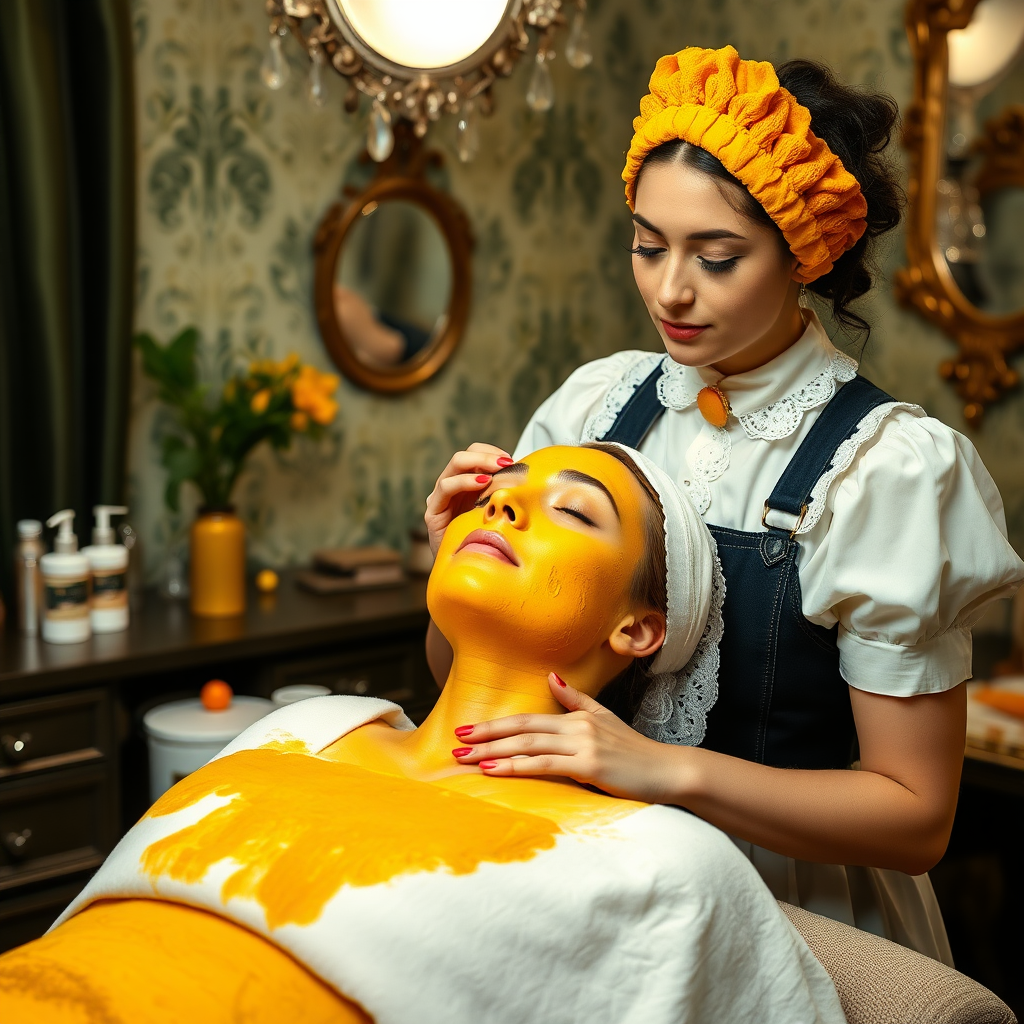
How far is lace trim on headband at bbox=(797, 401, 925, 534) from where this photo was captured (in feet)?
3.93

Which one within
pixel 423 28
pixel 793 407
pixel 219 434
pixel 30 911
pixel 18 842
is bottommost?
pixel 30 911

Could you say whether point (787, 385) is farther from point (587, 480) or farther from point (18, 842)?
point (18, 842)

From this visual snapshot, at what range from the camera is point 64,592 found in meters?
2.25

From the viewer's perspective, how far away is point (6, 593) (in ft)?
8.00

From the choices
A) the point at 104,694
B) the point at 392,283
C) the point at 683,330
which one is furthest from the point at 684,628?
the point at 392,283

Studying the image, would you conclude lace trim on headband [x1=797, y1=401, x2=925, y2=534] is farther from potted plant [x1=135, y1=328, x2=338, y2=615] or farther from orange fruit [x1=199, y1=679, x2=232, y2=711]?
potted plant [x1=135, y1=328, x2=338, y2=615]

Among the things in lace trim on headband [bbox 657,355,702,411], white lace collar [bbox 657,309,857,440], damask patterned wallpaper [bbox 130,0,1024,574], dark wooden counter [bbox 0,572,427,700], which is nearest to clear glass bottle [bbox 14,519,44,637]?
dark wooden counter [bbox 0,572,427,700]

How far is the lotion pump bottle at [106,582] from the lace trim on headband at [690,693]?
143cm

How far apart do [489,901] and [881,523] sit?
0.56 metres

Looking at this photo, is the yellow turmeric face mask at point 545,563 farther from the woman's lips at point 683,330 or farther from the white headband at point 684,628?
the woman's lips at point 683,330

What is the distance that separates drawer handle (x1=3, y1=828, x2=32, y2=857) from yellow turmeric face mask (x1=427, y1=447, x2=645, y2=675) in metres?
1.31

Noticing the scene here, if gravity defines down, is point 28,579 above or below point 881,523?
below

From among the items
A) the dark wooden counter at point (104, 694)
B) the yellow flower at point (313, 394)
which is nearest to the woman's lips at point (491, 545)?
the dark wooden counter at point (104, 694)

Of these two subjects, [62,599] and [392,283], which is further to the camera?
[392,283]
